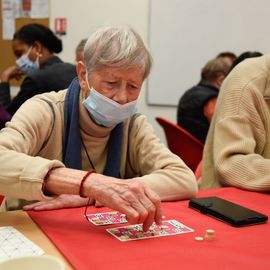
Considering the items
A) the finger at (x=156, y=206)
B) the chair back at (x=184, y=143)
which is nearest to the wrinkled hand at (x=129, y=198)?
the finger at (x=156, y=206)

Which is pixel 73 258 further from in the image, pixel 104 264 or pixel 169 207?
pixel 169 207

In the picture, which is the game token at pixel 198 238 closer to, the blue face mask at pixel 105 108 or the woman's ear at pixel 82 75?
the blue face mask at pixel 105 108

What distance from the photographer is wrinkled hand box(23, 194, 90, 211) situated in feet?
4.29

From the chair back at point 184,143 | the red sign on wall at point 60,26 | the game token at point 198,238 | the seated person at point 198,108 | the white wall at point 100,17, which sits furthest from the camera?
the red sign on wall at point 60,26

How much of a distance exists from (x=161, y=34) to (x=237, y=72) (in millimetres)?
2625

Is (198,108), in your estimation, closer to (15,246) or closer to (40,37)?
(40,37)

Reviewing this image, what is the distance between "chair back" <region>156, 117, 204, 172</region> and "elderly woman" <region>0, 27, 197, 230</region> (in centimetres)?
137

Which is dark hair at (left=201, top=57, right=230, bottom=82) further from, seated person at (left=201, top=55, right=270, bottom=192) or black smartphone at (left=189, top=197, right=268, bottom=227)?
black smartphone at (left=189, top=197, right=268, bottom=227)

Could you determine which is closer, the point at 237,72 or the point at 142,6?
the point at 237,72

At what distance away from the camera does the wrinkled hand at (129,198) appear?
1152 millimetres

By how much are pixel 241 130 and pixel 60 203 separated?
822 millimetres

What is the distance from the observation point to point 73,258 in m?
0.96

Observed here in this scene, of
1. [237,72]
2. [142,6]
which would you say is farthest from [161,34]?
[237,72]

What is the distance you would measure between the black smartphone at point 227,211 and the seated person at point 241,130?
0.32 metres
